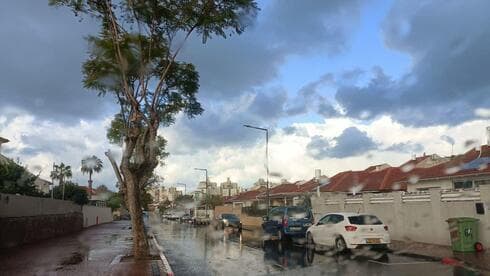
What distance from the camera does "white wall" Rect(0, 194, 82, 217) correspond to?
75.3 feet

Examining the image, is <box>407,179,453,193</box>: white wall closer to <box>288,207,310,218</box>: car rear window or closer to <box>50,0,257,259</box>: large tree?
<box>288,207,310,218</box>: car rear window

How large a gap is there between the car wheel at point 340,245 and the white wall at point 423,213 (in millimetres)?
4034

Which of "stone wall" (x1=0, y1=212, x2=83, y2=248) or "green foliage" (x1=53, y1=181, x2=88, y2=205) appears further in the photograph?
"green foliage" (x1=53, y1=181, x2=88, y2=205)

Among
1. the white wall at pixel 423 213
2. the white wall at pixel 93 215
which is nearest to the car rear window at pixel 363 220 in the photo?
the white wall at pixel 423 213

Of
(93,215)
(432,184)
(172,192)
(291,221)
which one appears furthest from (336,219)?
(172,192)

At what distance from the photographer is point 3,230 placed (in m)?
21.7

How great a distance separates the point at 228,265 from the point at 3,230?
1172cm

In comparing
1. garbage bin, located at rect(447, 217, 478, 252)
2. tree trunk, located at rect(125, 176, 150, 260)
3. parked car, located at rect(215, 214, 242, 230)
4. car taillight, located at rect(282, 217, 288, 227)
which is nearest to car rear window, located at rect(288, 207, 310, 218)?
car taillight, located at rect(282, 217, 288, 227)

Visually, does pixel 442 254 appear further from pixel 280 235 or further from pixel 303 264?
pixel 280 235

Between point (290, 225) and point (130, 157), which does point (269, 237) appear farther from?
point (130, 157)

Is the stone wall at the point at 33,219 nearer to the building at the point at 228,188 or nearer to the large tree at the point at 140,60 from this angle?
the large tree at the point at 140,60

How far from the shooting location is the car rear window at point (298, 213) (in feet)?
77.7

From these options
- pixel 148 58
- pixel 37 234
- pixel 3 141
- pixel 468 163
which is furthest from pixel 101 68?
pixel 3 141

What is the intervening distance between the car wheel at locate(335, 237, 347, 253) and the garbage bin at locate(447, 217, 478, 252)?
143 inches
